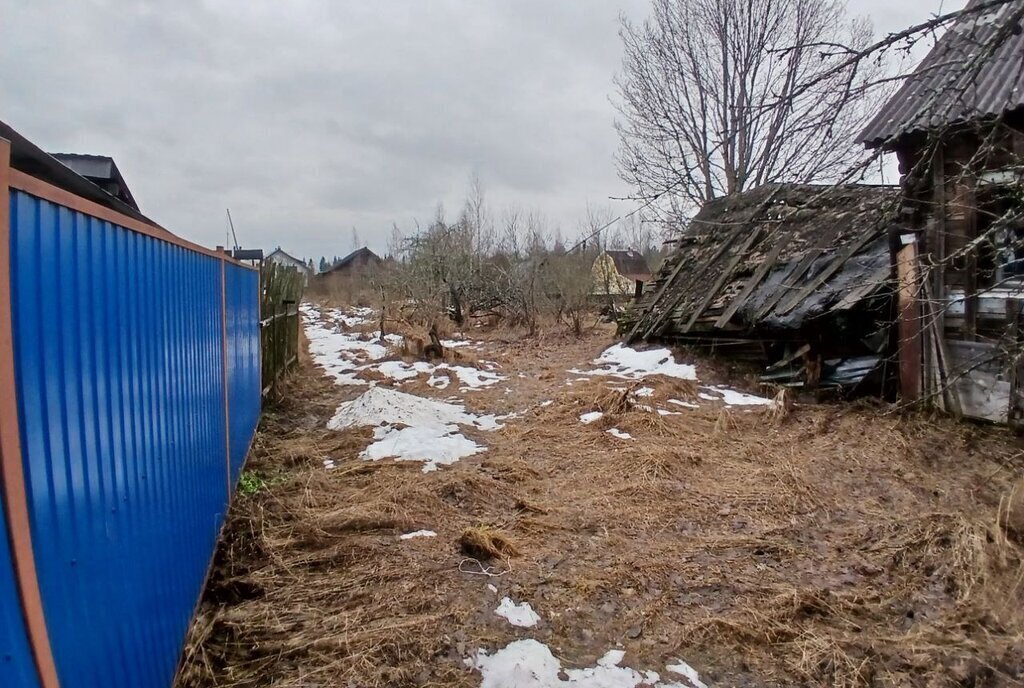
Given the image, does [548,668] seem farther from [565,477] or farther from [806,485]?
[806,485]

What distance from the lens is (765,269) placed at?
870 cm

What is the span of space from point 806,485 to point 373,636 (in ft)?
11.2

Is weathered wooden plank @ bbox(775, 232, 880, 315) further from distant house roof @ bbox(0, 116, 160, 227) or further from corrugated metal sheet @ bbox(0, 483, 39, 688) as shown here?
corrugated metal sheet @ bbox(0, 483, 39, 688)

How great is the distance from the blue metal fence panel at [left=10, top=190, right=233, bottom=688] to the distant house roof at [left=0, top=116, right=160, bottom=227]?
267 millimetres

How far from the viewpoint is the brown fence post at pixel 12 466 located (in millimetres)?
1015

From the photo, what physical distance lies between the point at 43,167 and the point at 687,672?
9.84 feet

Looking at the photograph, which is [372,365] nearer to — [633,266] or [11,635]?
[11,635]

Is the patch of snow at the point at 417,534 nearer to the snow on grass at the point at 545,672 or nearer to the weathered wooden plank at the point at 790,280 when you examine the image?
the snow on grass at the point at 545,672

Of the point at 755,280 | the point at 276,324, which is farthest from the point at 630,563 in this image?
the point at 755,280

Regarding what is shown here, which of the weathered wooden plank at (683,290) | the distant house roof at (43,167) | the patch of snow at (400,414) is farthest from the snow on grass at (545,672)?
the weathered wooden plank at (683,290)

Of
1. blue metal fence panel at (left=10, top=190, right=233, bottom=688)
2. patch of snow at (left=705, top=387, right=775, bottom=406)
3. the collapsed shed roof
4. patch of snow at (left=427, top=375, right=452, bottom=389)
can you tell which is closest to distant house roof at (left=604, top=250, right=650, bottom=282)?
the collapsed shed roof

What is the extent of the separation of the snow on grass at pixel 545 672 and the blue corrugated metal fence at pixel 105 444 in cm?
121

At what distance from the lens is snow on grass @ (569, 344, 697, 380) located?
8.45 metres

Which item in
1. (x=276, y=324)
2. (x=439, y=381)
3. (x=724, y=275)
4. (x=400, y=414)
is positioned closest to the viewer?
(x=400, y=414)
